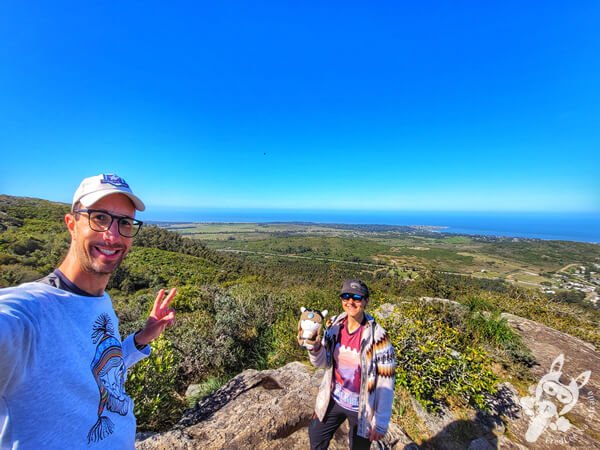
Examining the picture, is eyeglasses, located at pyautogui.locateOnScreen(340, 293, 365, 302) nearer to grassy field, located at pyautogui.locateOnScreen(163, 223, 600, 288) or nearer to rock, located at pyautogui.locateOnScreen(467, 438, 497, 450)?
rock, located at pyautogui.locateOnScreen(467, 438, 497, 450)

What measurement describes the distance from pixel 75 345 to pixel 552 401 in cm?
703

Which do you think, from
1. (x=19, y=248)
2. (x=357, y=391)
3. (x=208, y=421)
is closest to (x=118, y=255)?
(x=357, y=391)

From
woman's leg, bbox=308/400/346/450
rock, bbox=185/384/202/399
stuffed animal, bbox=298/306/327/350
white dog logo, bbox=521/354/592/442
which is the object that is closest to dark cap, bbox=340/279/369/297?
stuffed animal, bbox=298/306/327/350

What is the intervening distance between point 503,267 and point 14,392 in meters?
77.2

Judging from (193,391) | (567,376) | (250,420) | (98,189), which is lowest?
(193,391)

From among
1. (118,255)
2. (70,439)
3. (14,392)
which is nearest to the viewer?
(14,392)

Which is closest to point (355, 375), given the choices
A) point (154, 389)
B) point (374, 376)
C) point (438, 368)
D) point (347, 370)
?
point (347, 370)

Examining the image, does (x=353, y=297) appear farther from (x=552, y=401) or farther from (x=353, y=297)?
(x=552, y=401)

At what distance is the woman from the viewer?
2.30 meters

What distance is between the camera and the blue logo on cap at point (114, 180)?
141cm

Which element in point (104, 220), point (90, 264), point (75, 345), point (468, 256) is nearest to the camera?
point (75, 345)

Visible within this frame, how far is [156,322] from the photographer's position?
2.00m

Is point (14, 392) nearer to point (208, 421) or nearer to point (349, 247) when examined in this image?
point (208, 421)

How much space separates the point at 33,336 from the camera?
966mm
